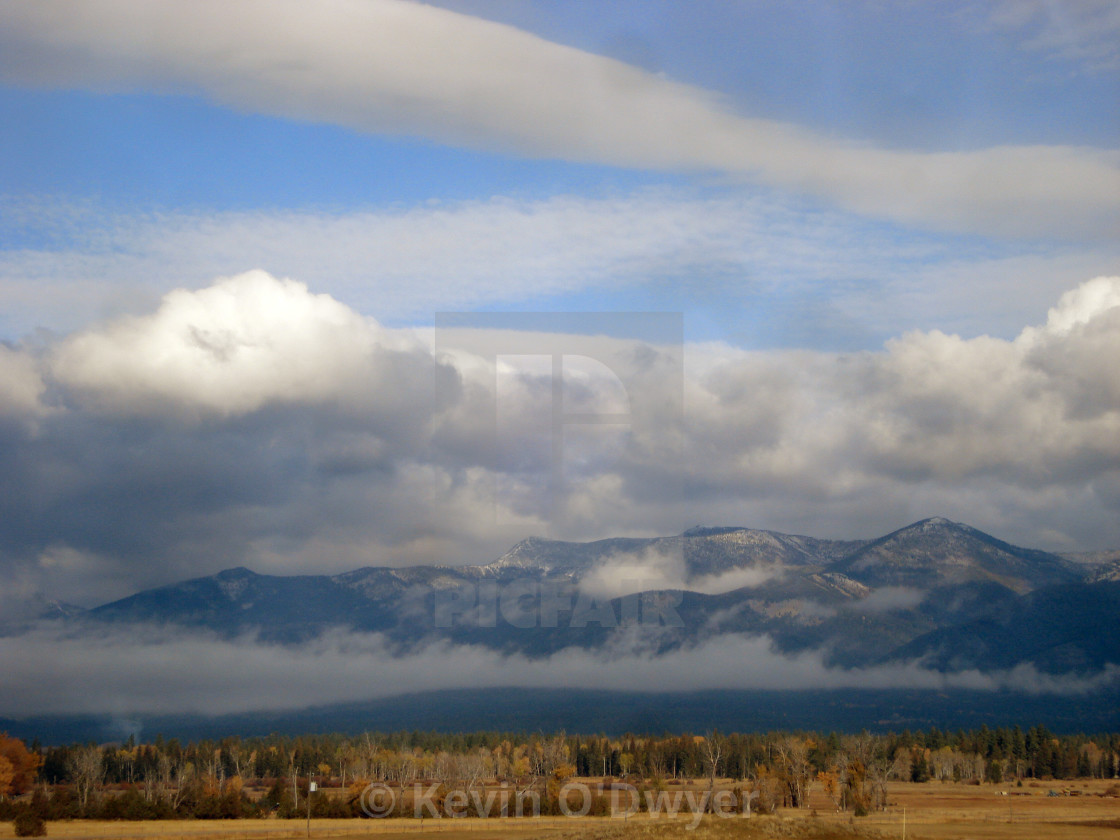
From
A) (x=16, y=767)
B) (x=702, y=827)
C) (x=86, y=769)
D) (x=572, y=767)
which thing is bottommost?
(x=572, y=767)

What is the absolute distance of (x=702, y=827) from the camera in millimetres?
74938

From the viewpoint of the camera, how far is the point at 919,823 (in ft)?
334

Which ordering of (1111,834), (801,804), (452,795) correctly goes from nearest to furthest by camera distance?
(1111,834) → (452,795) → (801,804)

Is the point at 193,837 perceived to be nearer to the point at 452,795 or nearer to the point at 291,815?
the point at 291,815

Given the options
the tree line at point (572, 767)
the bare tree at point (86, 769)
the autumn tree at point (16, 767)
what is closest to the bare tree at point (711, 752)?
the tree line at point (572, 767)

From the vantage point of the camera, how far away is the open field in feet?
242

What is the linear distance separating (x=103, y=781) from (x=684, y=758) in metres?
98.8

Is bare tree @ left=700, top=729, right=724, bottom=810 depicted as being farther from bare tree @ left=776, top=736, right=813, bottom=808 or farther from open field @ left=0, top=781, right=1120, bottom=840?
open field @ left=0, top=781, right=1120, bottom=840

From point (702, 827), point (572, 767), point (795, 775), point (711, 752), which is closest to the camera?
point (702, 827)

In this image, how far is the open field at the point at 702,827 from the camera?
2906 inches

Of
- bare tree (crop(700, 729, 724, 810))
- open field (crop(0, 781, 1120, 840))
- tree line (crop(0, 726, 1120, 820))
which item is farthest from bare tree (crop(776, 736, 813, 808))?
bare tree (crop(700, 729, 724, 810))

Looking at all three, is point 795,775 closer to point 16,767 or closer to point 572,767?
point 572,767

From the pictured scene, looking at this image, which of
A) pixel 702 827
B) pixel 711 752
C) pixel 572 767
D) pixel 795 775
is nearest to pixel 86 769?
pixel 572 767

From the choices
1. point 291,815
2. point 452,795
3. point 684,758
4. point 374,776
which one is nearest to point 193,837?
point 291,815
